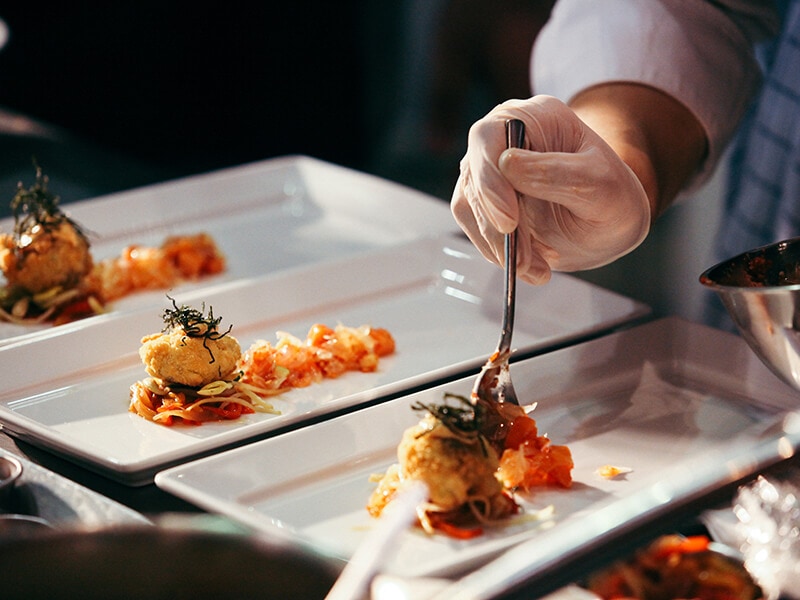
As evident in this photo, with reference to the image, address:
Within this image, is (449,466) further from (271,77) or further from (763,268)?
(271,77)

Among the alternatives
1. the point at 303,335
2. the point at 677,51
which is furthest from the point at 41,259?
the point at 677,51

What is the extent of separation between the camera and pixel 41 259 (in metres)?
2.05

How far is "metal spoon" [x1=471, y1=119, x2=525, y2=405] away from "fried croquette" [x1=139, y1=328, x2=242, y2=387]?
0.41 meters

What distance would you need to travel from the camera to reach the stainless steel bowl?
123cm

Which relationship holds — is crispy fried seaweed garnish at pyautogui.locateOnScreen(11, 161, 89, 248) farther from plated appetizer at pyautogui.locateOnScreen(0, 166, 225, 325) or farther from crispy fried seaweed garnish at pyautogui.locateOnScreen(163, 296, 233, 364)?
crispy fried seaweed garnish at pyautogui.locateOnScreen(163, 296, 233, 364)

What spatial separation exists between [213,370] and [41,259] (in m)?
0.64

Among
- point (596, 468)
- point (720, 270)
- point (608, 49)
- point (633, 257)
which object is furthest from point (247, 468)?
point (633, 257)

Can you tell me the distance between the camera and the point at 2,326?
6.56ft

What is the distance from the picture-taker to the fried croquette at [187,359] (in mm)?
1590

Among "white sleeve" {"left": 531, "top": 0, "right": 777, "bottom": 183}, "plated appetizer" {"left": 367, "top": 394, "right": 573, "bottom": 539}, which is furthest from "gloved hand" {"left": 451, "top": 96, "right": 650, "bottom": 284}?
"white sleeve" {"left": 531, "top": 0, "right": 777, "bottom": 183}

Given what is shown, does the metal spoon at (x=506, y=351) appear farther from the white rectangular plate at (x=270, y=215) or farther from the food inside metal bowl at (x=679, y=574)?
the white rectangular plate at (x=270, y=215)

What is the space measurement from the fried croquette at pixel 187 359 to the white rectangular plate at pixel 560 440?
0.27 metres

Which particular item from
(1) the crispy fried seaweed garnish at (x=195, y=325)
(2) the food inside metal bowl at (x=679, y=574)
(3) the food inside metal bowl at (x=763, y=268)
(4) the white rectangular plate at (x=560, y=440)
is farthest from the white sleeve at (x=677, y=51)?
(2) the food inside metal bowl at (x=679, y=574)

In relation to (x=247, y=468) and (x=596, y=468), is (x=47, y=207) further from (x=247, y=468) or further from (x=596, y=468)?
(x=596, y=468)
